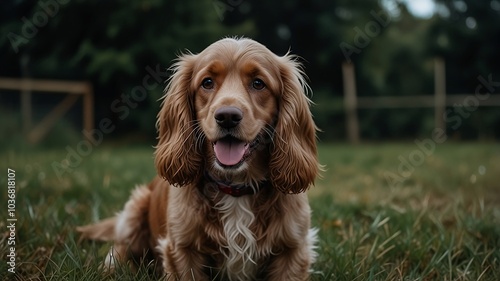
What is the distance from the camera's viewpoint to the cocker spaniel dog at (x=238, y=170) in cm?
233

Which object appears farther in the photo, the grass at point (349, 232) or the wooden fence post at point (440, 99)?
the wooden fence post at point (440, 99)

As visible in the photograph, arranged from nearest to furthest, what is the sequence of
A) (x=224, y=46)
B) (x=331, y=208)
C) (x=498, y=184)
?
(x=224, y=46), (x=331, y=208), (x=498, y=184)

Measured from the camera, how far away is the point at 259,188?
8.07 ft

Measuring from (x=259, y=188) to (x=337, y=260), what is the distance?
1.70 feet

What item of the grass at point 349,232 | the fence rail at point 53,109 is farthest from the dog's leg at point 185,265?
the fence rail at point 53,109

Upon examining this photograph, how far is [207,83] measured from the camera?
2.43 m

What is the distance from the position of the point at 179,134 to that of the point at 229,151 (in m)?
0.36

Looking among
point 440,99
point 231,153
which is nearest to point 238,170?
point 231,153

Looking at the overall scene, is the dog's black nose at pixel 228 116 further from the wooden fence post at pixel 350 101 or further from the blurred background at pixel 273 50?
the wooden fence post at pixel 350 101

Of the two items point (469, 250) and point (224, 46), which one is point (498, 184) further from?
point (224, 46)

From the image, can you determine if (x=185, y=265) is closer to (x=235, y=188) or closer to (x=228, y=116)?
(x=235, y=188)

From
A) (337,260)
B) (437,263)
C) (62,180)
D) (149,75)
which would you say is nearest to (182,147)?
(337,260)

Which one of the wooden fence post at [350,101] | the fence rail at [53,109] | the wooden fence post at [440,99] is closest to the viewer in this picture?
the fence rail at [53,109]

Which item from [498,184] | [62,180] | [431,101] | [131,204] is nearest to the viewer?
[131,204]
